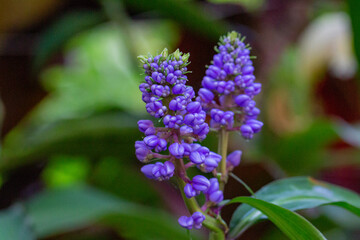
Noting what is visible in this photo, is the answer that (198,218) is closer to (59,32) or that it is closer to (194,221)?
(194,221)

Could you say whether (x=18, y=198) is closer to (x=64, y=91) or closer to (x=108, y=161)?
(x=108, y=161)

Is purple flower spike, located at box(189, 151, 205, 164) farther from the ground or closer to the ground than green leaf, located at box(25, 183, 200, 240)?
farther from the ground

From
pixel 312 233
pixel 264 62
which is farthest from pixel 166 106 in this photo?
pixel 264 62

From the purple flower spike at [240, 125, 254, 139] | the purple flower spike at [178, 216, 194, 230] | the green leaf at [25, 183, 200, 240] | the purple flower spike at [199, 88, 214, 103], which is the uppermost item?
the purple flower spike at [199, 88, 214, 103]

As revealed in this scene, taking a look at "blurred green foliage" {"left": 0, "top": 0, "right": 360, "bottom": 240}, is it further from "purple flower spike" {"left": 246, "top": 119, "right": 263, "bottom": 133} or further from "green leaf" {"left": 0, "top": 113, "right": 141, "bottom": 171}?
"purple flower spike" {"left": 246, "top": 119, "right": 263, "bottom": 133}

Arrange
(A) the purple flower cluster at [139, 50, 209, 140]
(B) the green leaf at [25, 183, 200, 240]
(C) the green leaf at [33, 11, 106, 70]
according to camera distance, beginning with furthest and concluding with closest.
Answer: (C) the green leaf at [33, 11, 106, 70]
(B) the green leaf at [25, 183, 200, 240]
(A) the purple flower cluster at [139, 50, 209, 140]

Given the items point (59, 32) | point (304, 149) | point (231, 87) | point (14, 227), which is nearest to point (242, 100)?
point (231, 87)

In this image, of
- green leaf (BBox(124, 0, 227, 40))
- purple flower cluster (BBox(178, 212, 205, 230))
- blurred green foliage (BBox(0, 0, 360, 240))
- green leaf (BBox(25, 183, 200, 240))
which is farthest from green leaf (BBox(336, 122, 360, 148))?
purple flower cluster (BBox(178, 212, 205, 230))
